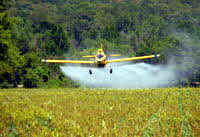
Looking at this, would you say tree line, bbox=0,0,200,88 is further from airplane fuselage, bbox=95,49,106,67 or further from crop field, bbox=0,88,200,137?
crop field, bbox=0,88,200,137

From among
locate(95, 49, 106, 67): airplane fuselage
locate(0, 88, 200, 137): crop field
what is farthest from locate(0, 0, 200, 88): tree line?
locate(0, 88, 200, 137): crop field

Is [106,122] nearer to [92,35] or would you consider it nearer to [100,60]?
[100,60]

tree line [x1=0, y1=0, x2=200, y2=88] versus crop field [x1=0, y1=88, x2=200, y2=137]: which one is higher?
crop field [x1=0, y1=88, x2=200, y2=137]

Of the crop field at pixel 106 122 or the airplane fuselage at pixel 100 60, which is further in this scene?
the airplane fuselage at pixel 100 60

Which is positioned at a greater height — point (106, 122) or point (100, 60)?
point (106, 122)

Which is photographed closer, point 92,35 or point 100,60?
point 100,60

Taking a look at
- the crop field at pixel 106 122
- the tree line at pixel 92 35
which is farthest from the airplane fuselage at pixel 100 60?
the crop field at pixel 106 122

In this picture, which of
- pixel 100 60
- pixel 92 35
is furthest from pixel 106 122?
pixel 92 35

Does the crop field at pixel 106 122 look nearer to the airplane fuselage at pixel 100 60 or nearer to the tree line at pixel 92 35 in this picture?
the tree line at pixel 92 35

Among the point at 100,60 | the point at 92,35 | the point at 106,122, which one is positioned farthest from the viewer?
the point at 92,35

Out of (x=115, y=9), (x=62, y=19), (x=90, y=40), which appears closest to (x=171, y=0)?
(x=115, y=9)

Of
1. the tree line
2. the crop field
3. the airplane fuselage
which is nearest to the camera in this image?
the crop field

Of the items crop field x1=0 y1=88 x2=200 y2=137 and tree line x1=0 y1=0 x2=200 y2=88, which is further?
tree line x1=0 y1=0 x2=200 y2=88

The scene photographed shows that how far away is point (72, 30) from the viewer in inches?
5098
